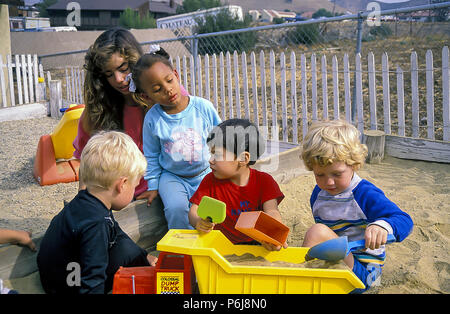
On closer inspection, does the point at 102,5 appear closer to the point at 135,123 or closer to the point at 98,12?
the point at 98,12

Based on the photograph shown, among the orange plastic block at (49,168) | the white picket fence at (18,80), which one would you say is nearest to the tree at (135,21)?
the white picket fence at (18,80)

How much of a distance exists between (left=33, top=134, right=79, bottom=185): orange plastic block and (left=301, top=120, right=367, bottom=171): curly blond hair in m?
2.81

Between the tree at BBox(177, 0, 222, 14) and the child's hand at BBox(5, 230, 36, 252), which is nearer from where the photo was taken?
the child's hand at BBox(5, 230, 36, 252)

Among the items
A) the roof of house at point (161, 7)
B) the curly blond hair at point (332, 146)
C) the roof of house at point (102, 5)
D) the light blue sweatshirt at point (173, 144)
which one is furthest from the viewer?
the roof of house at point (161, 7)

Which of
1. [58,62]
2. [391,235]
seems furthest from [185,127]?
[58,62]

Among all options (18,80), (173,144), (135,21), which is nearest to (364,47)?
(18,80)

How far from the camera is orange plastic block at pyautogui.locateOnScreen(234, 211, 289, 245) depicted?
155cm

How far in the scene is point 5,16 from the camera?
9.11 meters

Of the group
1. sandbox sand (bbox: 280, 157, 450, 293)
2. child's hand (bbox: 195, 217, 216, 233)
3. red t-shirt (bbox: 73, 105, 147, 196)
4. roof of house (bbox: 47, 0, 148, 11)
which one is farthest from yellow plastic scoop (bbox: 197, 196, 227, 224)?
roof of house (bbox: 47, 0, 148, 11)

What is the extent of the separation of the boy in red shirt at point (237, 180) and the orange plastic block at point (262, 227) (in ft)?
0.81

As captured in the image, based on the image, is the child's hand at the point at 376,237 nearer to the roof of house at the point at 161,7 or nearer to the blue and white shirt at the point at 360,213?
the blue and white shirt at the point at 360,213

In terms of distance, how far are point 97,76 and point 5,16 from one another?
802cm

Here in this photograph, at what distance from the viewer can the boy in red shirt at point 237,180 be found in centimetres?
201

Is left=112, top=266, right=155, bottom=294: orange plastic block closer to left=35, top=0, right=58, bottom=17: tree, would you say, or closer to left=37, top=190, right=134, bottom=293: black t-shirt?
left=37, top=190, right=134, bottom=293: black t-shirt
